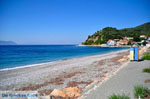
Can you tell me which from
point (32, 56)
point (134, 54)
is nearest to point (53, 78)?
point (134, 54)

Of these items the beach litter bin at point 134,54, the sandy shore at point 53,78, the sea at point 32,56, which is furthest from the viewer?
the sea at point 32,56

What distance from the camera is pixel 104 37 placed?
139 m

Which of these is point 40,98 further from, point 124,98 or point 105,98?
point 124,98

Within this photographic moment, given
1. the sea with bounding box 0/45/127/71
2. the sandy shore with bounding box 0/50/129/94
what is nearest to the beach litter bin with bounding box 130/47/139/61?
the sandy shore with bounding box 0/50/129/94

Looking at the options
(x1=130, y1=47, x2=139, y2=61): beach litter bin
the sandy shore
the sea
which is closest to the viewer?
the sandy shore

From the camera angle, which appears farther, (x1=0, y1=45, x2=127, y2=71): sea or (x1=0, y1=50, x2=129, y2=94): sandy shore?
(x1=0, y1=45, x2=127, y2=71): sea

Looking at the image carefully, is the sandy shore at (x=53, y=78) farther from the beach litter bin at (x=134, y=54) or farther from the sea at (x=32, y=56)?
the sea at (x=32, y=56)

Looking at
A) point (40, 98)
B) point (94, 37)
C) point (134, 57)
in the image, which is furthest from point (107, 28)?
point (40, 98)

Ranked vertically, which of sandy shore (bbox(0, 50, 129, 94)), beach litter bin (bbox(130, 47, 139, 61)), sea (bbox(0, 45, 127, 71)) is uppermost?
beach litter bin (bbox(130, 47, 139, 61))

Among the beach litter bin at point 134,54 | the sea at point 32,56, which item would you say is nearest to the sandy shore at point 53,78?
the beach litter bin at point 134,54

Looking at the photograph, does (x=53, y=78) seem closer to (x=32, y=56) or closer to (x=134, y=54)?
(x=134, y=54)

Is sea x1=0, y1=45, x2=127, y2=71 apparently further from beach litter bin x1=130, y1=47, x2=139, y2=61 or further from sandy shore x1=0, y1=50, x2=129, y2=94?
beach litter bin x1=130, y1=47, x2=139, y2=61

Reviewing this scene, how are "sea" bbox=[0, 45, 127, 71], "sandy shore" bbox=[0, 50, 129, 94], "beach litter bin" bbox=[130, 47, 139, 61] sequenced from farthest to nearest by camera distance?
"sea" bbox=[0, 45, 127, 71], "beach litter bin" bbox=[130, 47, 139, 61], "sandy shore" bbox=[0, 50, 129, 94]

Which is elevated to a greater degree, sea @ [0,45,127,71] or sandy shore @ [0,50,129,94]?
sandy shore @ [0,50,129,94]
